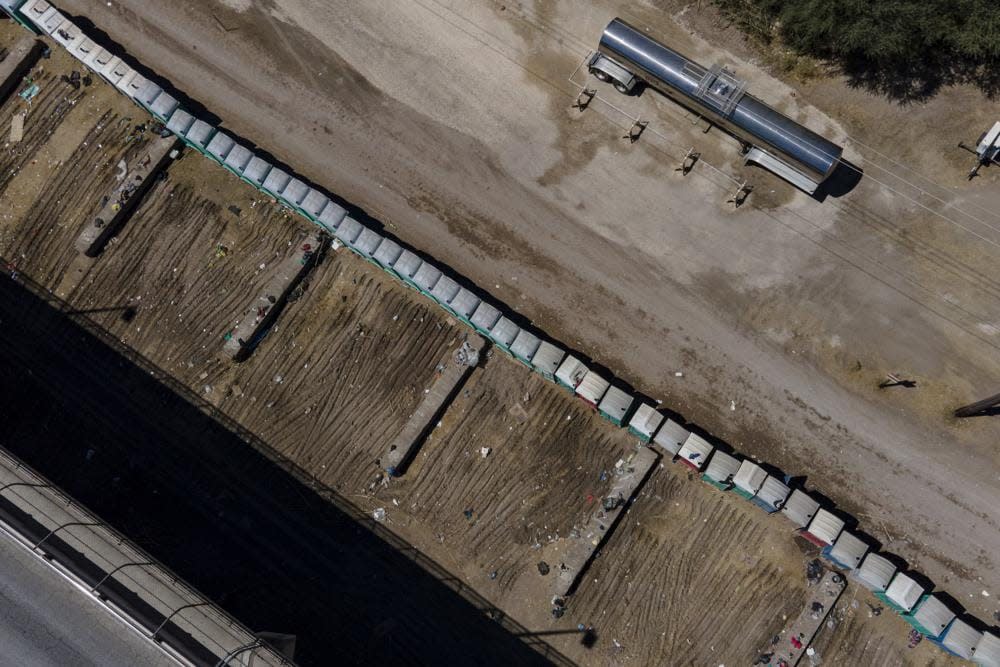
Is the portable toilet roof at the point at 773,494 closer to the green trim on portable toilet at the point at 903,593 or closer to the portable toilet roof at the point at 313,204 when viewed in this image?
the green trim on portable toilet at the point at 903,593

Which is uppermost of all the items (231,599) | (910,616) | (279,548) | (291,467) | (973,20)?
(973,20)

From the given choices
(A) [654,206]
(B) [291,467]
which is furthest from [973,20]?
(B) [291,467]

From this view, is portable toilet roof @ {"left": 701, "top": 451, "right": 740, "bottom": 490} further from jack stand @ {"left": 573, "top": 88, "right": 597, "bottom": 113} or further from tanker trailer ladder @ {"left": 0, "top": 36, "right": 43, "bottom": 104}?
tanker trailer ladder @ {"left": 0, "top": 36, "right": 43, "bottom": 104}

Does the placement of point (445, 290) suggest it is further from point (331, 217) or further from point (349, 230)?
point (331, 217)

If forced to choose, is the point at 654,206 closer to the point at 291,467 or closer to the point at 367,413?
the point at 367,413

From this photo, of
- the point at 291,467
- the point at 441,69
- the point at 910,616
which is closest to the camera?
the point at 910,616

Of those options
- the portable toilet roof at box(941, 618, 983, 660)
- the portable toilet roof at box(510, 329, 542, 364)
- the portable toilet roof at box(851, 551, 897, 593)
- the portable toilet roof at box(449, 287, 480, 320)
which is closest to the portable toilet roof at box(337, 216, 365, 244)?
the portable toilet roof at box(449, 287, 480, 320)
